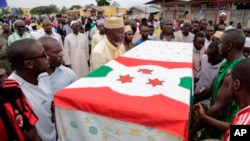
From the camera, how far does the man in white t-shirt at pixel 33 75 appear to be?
168 cm

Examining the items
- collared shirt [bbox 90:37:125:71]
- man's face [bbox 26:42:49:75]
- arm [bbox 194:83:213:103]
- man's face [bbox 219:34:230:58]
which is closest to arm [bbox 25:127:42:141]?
man's face [bbox 26:42:49:75]

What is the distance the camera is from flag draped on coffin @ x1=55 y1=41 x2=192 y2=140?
125 cm

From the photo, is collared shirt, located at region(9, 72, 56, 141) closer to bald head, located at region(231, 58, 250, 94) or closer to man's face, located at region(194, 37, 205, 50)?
bald head, located at region(231, 58, 250, 94)

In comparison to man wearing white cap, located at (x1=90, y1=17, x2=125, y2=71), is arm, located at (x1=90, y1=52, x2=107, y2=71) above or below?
below

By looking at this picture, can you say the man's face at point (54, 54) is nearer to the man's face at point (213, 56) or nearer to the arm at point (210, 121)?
the arm at point (210, 121)

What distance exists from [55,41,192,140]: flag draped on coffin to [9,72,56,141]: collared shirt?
33 cm

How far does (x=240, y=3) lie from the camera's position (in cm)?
1307

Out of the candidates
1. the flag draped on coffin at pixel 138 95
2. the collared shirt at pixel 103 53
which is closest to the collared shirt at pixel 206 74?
the flag draped on coffin at pixel 138 95

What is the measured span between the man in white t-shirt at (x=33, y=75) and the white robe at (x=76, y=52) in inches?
131

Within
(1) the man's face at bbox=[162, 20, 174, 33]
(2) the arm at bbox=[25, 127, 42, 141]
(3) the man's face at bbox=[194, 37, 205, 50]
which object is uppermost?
(1) the man's face at bbox=[162, 20, 174, 33]

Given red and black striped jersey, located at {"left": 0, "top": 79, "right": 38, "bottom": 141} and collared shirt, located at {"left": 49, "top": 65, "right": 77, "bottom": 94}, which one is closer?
red and black striped jersey, located at {"left": 0, "top": 79, "right": 38, "bottom": 141}

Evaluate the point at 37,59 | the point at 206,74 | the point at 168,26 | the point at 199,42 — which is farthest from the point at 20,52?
the point at 168,26

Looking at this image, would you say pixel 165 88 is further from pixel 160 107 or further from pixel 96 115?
pixel 96 115

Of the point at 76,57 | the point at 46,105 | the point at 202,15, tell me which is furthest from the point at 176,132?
the point at 202,15
